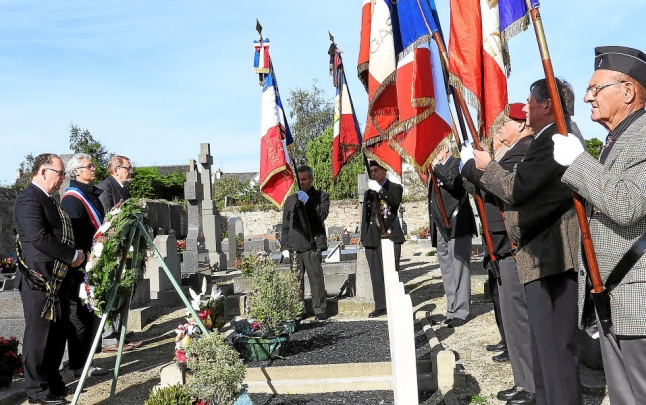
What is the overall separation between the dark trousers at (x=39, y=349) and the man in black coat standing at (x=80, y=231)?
1.79 ft

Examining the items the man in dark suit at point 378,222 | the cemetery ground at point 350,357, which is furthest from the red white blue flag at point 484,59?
the man in dark suit at point 378,222

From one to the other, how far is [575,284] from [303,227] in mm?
5311

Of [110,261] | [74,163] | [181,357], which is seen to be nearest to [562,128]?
[110,261]

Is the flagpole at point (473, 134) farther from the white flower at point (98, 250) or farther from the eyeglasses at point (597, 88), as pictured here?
the white flower at point (98, 250)

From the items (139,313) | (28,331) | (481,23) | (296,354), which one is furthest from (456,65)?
(139,313)

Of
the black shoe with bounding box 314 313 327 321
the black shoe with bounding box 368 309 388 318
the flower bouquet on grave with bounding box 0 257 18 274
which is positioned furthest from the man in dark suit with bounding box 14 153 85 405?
the flower bouquet on grave with bounding box 0 257 18 274

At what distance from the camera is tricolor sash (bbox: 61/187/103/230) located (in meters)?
6.12

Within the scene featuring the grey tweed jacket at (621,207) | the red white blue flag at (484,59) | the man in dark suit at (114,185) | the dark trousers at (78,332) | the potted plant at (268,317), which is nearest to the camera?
the grey tweed jacket at (621,207)

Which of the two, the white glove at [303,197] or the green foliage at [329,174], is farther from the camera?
the green foliage at [329,174]

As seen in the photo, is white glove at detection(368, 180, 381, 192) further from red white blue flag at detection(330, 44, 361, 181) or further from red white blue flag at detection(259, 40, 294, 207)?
red white blue flag at detection(259, 40, 294, 207)

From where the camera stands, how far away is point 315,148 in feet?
127

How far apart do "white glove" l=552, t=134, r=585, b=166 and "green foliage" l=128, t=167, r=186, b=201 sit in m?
32.2

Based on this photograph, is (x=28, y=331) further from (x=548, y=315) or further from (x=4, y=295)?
(x=548, y=315)

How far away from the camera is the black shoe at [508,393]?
4375 mm
